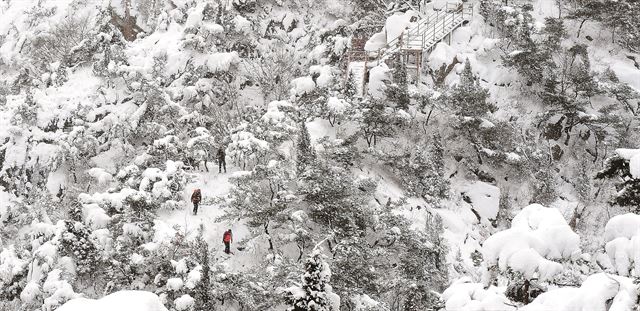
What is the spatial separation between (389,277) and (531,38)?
14877 millimetres

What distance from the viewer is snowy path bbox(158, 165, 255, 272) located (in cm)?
1900

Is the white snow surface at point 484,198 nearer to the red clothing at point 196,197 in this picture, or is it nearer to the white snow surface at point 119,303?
the red clothing at point 196,197

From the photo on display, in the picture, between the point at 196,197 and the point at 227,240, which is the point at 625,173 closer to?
the point at 227,240

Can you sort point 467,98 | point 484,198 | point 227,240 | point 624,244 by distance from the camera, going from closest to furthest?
point 624,244, point 227,240, point 467,98, point 484,198

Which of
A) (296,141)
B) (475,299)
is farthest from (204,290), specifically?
(475,299)

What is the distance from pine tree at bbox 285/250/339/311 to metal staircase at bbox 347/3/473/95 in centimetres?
1378

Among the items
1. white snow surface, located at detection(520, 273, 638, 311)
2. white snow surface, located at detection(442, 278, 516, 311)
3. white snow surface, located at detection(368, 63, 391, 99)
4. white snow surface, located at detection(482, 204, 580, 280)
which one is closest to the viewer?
white snow surface, located at detection(520, 273, 638, 311)

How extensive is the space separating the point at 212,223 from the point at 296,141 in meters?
4.67

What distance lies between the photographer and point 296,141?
2170 cm

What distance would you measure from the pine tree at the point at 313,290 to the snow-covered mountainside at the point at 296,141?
0.05 meters

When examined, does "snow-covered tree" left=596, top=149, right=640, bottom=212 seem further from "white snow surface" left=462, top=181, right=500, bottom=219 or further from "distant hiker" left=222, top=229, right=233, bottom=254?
"white snow surface" left=462, top=181, right=500, bottom=219

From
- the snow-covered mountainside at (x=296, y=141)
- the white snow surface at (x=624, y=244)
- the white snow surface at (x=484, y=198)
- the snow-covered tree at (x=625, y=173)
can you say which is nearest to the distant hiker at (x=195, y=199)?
the snow-covered mountainside at (x=296, y=141)

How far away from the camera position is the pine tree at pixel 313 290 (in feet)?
39.5

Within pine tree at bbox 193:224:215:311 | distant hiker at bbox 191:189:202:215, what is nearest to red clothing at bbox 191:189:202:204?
distant hiker at bbox 191:189:202:215
